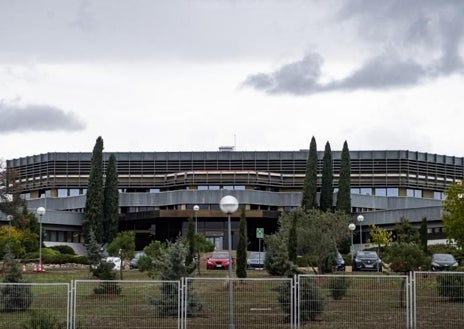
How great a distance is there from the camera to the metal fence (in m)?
25.2

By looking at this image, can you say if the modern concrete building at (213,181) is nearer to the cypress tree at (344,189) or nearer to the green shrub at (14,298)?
the cypress tree at (344,189)

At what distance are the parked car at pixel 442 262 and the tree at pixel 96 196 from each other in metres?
37.1

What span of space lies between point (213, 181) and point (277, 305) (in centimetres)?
6863

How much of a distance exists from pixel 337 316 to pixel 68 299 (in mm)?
7612

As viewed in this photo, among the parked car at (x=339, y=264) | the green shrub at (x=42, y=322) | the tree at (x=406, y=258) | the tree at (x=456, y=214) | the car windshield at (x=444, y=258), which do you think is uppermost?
the tree at (x=456, y=214)

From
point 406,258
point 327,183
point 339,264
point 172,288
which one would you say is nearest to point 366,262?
point 339,264

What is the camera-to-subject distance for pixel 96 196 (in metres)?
79.2

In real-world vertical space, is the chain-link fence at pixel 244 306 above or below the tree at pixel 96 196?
below

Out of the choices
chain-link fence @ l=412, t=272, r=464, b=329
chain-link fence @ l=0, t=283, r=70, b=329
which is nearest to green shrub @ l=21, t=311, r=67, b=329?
chain-link fence @ l=0, t=283, r=70, b=329

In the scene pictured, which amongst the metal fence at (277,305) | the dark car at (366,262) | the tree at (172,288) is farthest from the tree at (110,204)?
the metal fence at (277,305)

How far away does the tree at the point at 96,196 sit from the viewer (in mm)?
78625

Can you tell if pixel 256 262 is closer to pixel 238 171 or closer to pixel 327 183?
pixel 327 183

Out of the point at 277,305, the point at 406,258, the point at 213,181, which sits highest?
the point at 213,181

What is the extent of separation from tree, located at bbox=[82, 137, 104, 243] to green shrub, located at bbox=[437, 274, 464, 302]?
5487 centimetres
